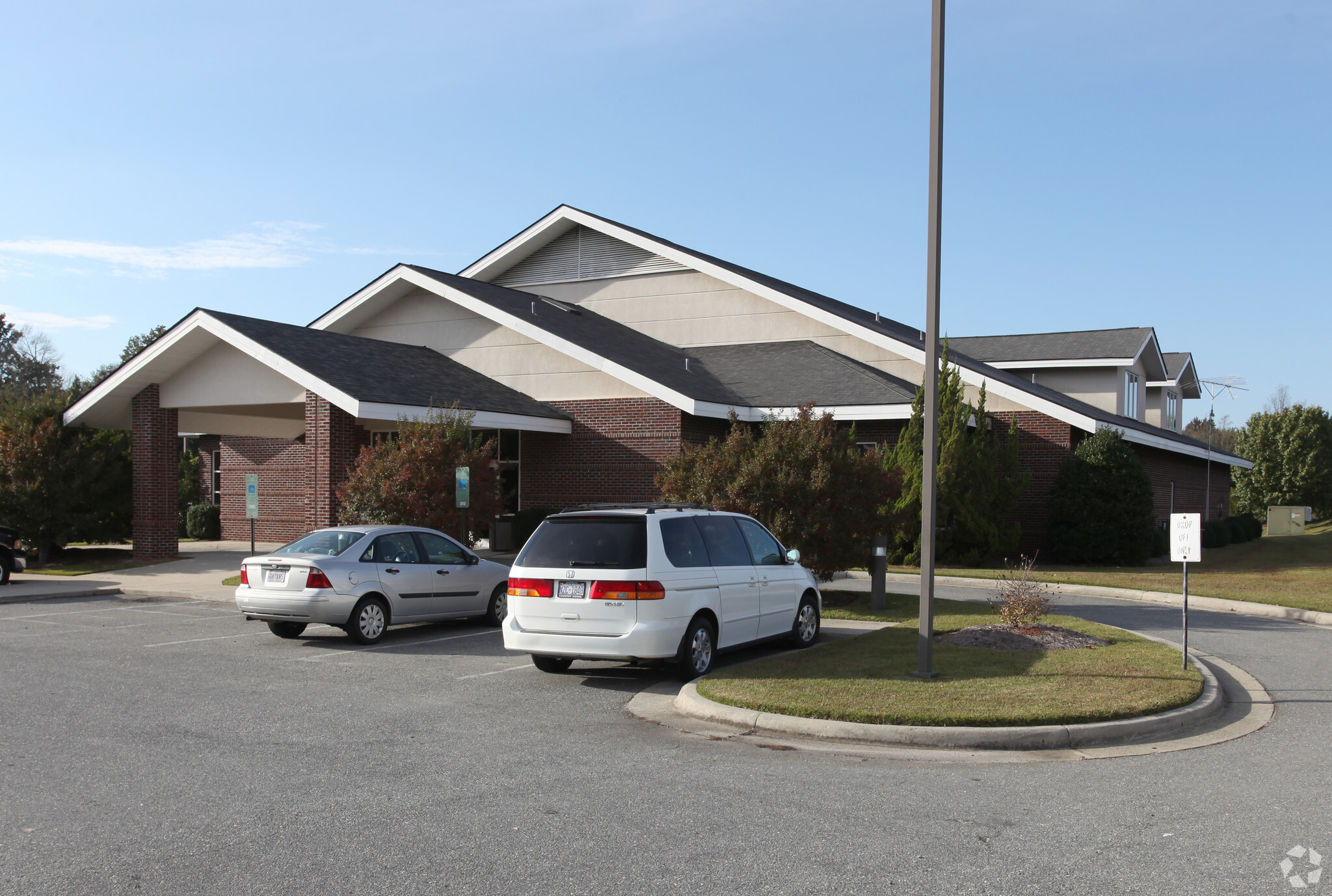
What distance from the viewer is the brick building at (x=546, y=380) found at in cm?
2239

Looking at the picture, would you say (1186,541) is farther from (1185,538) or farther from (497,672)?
(497,672)

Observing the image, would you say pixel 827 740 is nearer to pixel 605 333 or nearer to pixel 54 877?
pixel 54 877

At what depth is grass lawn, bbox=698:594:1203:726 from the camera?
8570 mm

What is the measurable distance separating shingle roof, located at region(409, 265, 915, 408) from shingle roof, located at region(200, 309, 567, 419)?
72.8 inches

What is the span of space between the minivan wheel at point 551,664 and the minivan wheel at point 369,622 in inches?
108

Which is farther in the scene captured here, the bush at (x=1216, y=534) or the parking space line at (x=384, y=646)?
the bush at (x=1216, y=534)

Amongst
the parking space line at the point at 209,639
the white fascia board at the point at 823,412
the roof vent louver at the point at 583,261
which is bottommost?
the parking space line at the point at 209,639

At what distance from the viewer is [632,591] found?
10000 millimetres

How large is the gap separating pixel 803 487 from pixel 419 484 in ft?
21.3

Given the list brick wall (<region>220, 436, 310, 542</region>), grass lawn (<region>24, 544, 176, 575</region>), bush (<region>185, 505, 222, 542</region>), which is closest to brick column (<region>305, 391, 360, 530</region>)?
grass lawn (<region>24, 544, 176, 575</region>)

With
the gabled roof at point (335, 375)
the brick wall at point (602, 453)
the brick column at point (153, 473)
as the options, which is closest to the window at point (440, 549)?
the gabled roof at point (335, 375)

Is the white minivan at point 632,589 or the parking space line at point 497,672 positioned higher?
the white minivan at point 632,589

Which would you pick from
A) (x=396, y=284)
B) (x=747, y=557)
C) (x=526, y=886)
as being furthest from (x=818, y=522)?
(x=396, y=284)

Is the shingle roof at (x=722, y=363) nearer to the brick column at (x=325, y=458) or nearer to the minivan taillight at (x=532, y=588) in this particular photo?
the brick column at (x=325, y=458)
